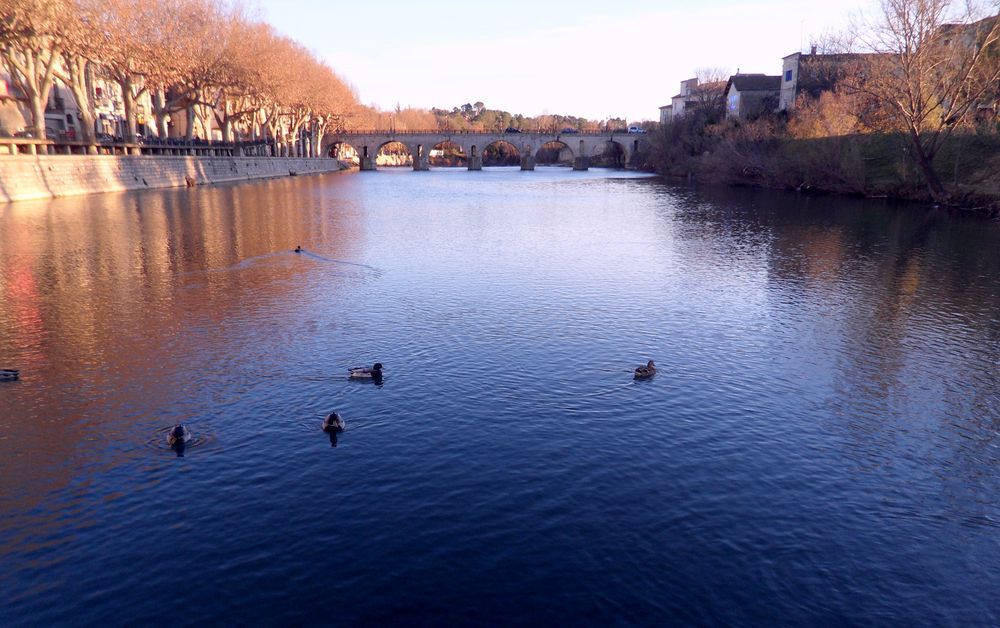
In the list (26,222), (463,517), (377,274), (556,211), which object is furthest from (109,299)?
(556,211)

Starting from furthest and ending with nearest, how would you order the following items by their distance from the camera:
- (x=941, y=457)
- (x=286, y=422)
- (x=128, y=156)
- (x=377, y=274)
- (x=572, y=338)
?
(x=128, y=156), (x=377, y=274), (x=572, y=338), (x=286, y=422), (x=941, y=457)

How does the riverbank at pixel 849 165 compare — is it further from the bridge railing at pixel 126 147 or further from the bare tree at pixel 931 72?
the bridge railing at pixel 126 147

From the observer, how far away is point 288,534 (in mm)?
11125

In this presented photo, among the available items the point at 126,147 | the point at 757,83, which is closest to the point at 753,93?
the point at 757,83

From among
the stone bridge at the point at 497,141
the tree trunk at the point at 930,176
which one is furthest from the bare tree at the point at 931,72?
the stone bridge at the point at 497,141

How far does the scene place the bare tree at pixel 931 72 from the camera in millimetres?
52375

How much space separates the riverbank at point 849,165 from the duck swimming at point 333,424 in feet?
180

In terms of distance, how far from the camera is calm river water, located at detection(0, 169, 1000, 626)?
995 cm

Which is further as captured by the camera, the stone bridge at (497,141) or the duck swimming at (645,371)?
the stone bridge at (497,141)

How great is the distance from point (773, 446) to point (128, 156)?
78261 millimetres

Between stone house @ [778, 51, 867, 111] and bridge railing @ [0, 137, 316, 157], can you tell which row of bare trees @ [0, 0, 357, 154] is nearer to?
bridge railing @ [0, 137, 316, 157]

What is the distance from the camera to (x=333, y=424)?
1466 centimetres

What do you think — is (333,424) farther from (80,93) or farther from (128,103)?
(128,103)

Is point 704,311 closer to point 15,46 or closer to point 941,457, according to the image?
point 941,457
